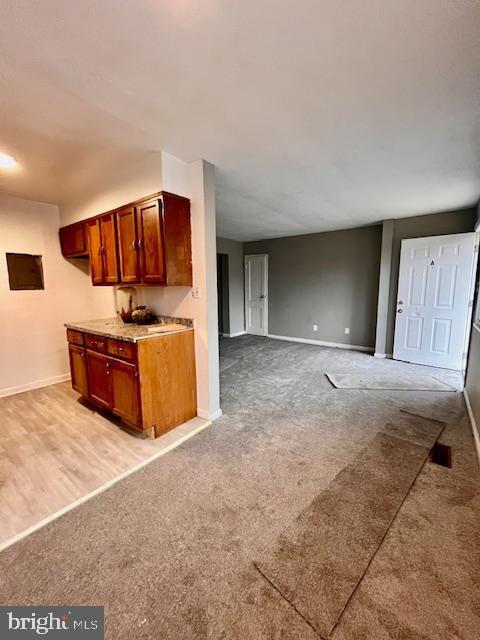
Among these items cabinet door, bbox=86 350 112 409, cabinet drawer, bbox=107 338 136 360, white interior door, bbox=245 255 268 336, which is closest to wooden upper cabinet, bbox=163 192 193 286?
cabinet drawer, bbox=107 338 136 360

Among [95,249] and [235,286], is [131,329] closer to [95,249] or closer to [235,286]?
[95,249]

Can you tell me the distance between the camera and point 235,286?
6.86 metres

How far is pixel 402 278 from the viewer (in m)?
4.57

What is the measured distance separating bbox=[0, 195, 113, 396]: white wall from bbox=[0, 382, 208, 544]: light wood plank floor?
617 millimetres

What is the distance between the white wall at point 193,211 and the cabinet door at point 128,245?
0.56ft

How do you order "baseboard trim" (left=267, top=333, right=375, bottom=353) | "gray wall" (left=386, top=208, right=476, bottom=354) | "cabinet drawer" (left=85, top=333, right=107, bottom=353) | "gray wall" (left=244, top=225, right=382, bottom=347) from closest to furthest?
"cabinet drawer" (left=85, top=333, right=107, bottom=353) → "gray wall" (left=386, top=208, right=476, bottom=354) → "gray wall" (left=244, top=225, right=382, bottom=347) → "baseboard trim" (left=267, top=333, right=375, bottom=353)

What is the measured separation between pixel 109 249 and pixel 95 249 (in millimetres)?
316

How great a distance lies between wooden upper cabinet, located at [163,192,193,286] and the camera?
2.39 m

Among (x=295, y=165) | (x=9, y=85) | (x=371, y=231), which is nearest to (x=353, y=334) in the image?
(x=371, y=231)

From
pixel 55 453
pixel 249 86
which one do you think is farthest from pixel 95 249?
pixel 249 86

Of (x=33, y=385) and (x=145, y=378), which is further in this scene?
(x=33, y=385)

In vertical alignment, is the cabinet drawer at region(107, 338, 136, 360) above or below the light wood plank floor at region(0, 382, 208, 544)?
above

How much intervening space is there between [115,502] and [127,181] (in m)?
2.74

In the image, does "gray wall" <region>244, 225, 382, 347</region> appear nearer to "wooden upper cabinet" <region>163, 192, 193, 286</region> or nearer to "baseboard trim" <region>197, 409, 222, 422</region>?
"baseboard trim" <region>197, 409, 222, 422</region>
